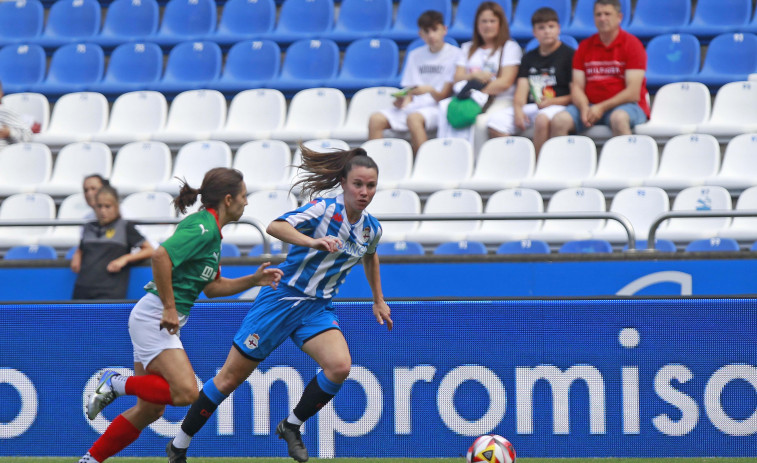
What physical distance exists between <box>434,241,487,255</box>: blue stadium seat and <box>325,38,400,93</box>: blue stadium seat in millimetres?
3575

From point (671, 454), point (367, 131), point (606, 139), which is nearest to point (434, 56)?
point (367, 131)

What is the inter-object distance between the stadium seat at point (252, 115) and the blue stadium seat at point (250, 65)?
71 centimetres

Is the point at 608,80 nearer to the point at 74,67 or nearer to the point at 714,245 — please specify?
the point at 714,245

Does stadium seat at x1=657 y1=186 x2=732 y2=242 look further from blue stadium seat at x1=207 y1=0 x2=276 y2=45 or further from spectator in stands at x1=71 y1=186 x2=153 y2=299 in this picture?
blue stadium seat at x1=207 y1=0 x2=276 y2=45

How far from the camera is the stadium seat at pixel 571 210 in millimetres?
8414

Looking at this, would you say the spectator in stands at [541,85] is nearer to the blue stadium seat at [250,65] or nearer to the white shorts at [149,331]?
the blue stadium seat at [250,65]

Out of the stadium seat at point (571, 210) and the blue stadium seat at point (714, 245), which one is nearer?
the blue stadium seat at point (714, 245)

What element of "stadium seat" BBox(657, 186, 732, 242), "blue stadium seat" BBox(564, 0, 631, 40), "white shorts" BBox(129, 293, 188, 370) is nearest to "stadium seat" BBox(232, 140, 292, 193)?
"blue stadium seat" BBox(564, 0, 631, 40)

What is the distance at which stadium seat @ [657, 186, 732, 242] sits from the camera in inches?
326

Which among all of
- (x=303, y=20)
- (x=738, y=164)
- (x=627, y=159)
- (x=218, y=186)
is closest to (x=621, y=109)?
(x=627, y=159)

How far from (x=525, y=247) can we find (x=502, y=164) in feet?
4.53

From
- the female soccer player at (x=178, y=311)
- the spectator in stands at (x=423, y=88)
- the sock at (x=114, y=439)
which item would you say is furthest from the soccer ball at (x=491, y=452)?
the spectator in stands at (x=423, y=88)

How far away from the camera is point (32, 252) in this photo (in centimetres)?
929

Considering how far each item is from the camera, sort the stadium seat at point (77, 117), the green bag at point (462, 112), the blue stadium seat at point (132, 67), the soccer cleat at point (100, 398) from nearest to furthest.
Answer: the soccer cleat at point (100, 398)
the green bag at point (462, 112)
the stadium seat at point (77, 117)
the blue stadium seat at point (132, 67)
